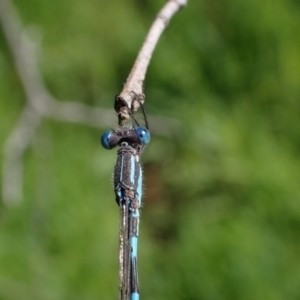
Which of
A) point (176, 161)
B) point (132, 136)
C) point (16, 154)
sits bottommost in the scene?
point (132, 136)

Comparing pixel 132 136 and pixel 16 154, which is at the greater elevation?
pixel 16 154

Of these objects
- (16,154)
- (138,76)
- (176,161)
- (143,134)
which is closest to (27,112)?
(16,154)

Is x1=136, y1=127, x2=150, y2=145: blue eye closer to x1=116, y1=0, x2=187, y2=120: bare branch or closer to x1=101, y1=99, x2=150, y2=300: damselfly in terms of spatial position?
x1=101, y1=99, x2=150, y2=300: damselfly

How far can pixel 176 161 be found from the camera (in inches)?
142

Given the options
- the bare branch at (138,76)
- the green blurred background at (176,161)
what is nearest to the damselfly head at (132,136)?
the bare branch at (138,76)

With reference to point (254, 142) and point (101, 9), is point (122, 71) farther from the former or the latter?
point (254, 142)

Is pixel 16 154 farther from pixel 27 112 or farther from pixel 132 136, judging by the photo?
pixel 132 136

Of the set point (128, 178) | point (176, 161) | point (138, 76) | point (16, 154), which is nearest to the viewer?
point (138, 76)

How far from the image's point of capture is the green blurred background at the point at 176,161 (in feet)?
10.7

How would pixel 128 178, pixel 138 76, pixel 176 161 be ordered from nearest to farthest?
1. pixel 138 76
2. pixel 128 178
3. pixel 176 161

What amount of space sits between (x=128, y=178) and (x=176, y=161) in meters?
2.14

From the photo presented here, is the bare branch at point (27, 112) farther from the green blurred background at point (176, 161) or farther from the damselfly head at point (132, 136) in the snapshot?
the damselfly head at point (132, 136)

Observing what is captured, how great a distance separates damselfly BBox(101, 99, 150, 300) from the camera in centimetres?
147

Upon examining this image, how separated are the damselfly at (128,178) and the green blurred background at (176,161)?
5.19 feet
